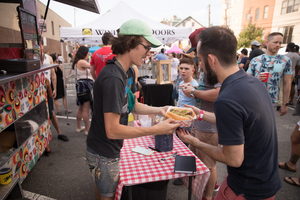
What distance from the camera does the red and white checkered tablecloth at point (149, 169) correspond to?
163 centimetres

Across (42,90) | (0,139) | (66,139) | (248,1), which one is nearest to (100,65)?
(42,90)

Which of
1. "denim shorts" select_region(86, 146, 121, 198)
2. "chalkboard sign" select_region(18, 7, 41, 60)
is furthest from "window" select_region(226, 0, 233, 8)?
"denim shorts" select_region(86, 146, 121, 198)

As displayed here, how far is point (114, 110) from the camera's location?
135 centimetres

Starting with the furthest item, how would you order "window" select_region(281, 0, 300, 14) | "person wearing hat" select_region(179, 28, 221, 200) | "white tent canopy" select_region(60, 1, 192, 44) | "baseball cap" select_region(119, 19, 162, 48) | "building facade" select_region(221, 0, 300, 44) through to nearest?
"building facade" select_region(221, 0, 300, 44) → "window" select_region(281, 0, 300, 14) → "white tent canopy" select_region(60, 1, 192, 44) → "person wearing hat" select_region(179, 28, 221, 200) → "baseball cap" select_region(119, 19, 162, 48)

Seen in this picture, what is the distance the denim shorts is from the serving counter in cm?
114

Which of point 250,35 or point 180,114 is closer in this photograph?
Result: point 180,114

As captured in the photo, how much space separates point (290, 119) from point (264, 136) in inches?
243

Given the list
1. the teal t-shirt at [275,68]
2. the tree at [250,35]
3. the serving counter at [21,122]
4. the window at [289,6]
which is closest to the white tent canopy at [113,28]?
the serving counter at [21,122]

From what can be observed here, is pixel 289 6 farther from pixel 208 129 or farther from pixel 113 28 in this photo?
pixel 208 129

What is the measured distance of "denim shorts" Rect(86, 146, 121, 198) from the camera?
1.65 metres

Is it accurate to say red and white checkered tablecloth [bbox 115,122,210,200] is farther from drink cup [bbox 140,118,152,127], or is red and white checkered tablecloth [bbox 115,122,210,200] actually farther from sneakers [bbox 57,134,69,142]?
sneakers [bbox 57,134,69,142]

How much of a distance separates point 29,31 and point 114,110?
2.49 meters

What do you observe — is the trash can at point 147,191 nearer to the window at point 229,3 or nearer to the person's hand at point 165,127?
the person's hand at point 165,127

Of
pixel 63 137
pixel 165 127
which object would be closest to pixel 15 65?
pixel 165 127
